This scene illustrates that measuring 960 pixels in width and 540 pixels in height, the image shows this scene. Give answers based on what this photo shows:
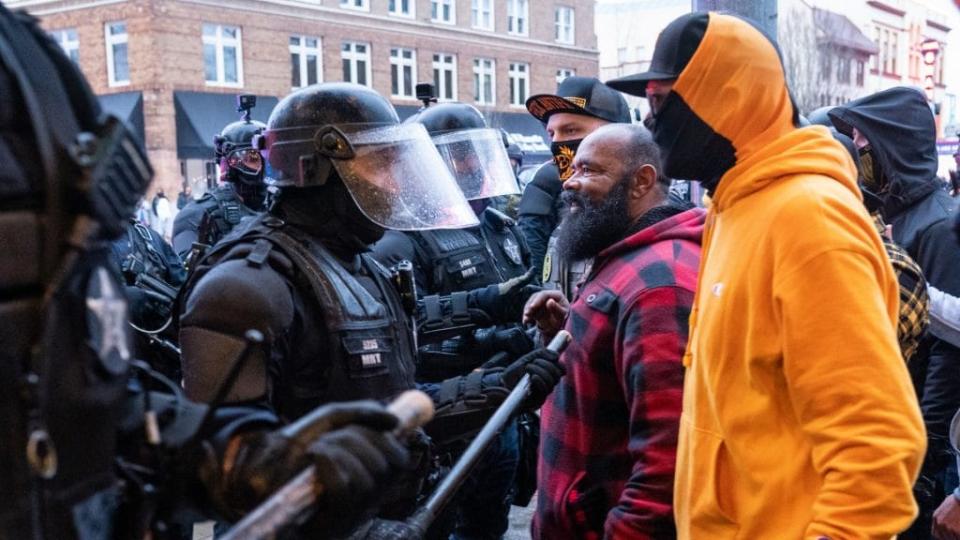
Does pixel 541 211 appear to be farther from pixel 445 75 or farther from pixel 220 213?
pixel 445 75

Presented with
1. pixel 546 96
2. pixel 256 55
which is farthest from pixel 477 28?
pixel 546 96

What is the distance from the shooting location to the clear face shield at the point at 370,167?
2871mm

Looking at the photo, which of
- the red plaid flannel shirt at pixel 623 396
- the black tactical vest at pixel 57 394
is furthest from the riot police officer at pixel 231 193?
the black tactical vest at pixel 57 394

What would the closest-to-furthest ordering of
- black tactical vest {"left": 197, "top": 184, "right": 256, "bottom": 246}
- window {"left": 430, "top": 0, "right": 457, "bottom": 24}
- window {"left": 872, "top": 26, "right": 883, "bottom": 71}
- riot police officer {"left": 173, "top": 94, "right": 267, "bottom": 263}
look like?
black tactical vest {"left": 197, "top": 184, "right": 256, "bottom": 246}
riot police officer {"left": 173, "top": 94, "right": 267, "bottom": 263}
window {"left": 430, "top": 0, "right": 457, "bottom": 24}
window {"left": 872, "top": 26, "right": 883, "bottom": 71}

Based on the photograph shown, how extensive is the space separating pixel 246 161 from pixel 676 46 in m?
4.89

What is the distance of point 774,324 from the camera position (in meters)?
1.99

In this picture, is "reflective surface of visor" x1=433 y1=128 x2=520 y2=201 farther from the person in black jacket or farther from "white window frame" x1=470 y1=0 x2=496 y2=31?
"white window frame" x1=470 y1=0 x2=496 y2=31

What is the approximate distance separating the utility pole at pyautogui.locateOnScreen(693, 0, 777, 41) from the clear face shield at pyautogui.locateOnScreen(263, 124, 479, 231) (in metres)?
2.27

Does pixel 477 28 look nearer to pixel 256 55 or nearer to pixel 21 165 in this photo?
pixel 256 55

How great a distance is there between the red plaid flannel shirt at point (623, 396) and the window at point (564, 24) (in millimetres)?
37327

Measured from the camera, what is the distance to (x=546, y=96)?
5.41m

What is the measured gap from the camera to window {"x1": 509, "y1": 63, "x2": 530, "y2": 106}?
36.7 meters

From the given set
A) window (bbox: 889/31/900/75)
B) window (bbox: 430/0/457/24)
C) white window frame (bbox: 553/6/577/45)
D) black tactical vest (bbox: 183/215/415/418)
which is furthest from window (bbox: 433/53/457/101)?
window (bbox: 889/31/900/75)

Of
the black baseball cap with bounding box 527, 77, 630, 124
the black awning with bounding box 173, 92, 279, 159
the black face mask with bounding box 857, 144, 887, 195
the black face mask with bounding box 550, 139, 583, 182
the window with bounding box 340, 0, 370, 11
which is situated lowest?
the black face mask with bounding box 857, 144, 887, 195
